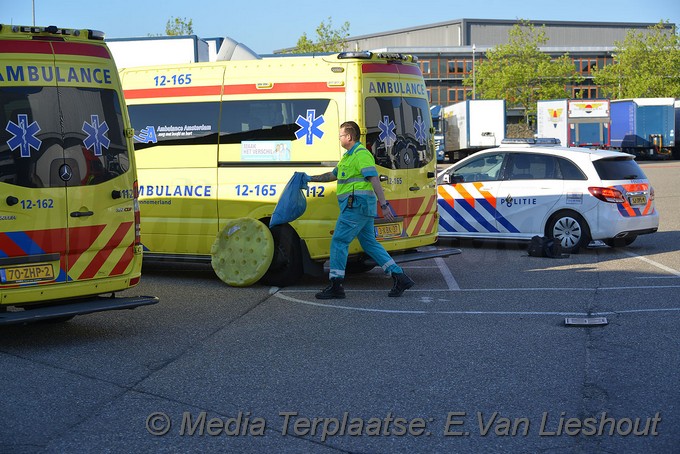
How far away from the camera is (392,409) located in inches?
231

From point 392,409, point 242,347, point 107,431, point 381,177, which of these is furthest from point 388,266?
point 107,431

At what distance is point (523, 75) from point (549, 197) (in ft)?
226

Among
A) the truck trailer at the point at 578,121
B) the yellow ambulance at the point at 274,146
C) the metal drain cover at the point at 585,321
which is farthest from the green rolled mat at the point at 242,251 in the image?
the truck trailer at the point at 578,121

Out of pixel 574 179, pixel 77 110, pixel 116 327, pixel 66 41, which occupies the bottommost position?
pixel 116 327

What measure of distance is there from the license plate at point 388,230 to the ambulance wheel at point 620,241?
4.57 meters

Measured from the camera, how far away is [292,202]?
34.7 feet

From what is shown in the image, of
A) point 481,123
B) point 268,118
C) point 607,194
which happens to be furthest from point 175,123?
point 481,123

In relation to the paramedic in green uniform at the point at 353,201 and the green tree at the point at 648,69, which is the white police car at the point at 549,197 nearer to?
the paramedic in green uniform at the point at 353,201

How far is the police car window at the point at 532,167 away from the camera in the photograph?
46.7ft

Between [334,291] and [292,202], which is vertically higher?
[292,202]

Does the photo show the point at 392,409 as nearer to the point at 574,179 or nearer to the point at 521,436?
the point at 521,436

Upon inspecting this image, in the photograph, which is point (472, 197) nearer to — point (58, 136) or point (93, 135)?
point (93, 135)

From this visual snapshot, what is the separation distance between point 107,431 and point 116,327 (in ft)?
11.2

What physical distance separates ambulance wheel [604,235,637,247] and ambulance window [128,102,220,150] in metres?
6.49
